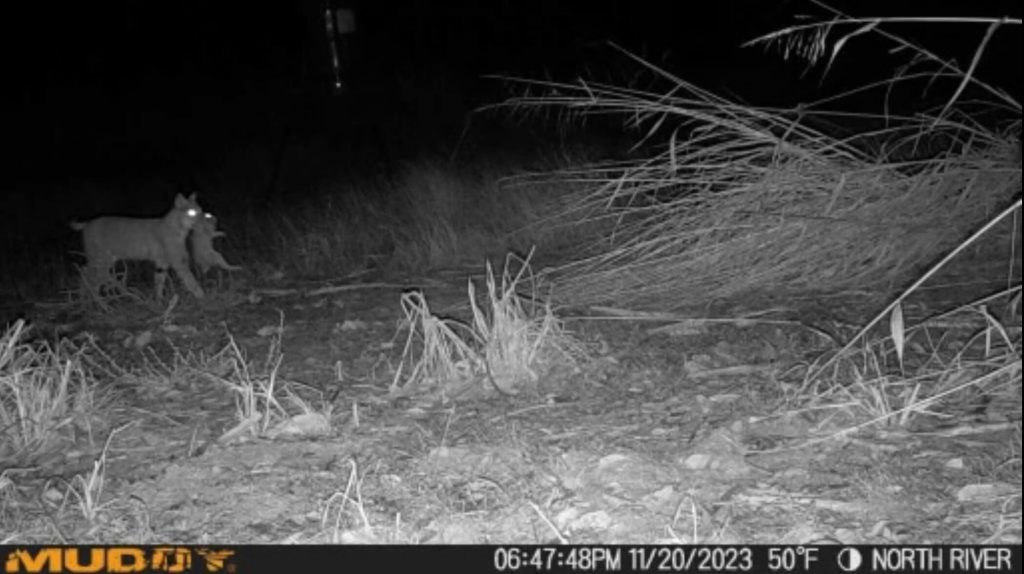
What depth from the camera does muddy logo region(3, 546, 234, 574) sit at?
79.3 inches

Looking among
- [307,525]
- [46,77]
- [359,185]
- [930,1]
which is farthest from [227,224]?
[930,1]

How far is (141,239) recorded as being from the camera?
200 inches

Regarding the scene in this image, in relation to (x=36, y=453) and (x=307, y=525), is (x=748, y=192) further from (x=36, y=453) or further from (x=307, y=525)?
(x=36, y=453)

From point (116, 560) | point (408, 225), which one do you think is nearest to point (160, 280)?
point (408, 225)

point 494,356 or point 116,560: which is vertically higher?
point 494,356

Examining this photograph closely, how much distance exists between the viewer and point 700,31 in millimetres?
15562

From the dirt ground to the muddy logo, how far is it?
6cm

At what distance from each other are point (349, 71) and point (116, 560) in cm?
752

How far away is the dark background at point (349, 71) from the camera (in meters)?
10.5

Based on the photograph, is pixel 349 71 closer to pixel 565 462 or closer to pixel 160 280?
pixel 160 280

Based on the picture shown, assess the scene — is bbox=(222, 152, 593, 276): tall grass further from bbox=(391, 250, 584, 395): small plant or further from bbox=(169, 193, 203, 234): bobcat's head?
bbox=(391, 250, 584, 395): small plant

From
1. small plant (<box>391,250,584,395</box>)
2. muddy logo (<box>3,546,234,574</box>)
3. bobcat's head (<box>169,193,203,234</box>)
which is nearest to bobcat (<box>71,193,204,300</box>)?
bobcat's head (<box>169,193,203,234</box>)

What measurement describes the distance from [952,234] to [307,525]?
8.67 ft

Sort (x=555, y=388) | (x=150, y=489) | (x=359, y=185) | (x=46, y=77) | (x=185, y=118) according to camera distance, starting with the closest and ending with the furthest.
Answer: (x=150, y=489) < (x=555, y=388) < (x=359, y=185) < (x=185, y=118) < (x=46, y=77)
